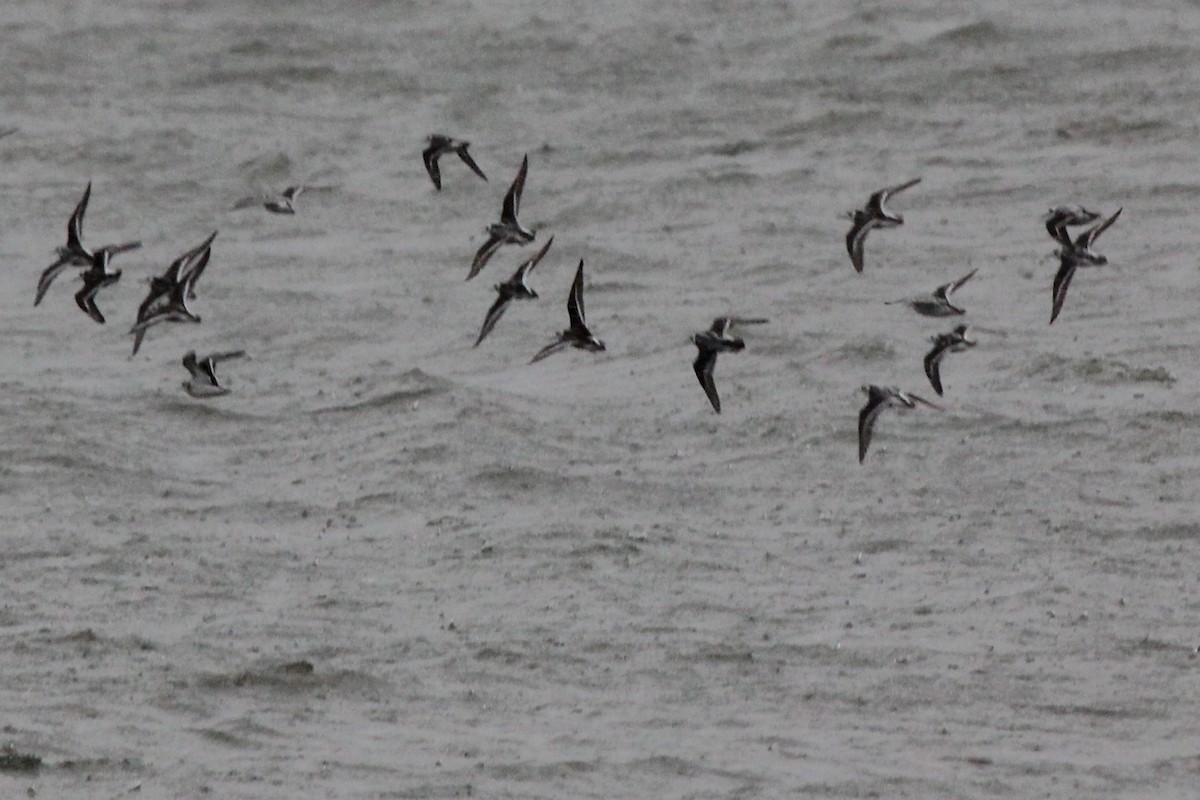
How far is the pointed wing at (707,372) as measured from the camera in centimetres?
1554

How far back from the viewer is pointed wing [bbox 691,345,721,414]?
15.5 meters

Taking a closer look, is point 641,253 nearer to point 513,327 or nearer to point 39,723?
point 513,327

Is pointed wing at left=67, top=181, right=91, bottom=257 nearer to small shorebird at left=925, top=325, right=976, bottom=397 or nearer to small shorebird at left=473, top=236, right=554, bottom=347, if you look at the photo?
small shorebird at left=473, top=236, right=554, bottom=347

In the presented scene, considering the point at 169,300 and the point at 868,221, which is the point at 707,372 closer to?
the point at 868,221

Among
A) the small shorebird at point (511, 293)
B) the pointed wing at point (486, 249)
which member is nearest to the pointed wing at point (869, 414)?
the small shorebird at point (511, 293)

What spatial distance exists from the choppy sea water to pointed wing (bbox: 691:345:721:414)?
1.00 m

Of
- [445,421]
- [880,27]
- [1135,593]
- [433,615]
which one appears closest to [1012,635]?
[1135,593]

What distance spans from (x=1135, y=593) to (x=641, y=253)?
23.8ft

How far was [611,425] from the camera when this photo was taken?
59.6 ft

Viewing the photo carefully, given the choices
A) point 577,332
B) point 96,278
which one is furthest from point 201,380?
point 577,332

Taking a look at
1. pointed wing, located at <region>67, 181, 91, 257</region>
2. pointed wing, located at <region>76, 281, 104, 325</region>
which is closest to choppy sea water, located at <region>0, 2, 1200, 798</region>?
pointed wing, located at <region>76, 281, 104, 325</region>

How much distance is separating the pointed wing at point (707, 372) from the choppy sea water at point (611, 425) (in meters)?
1.00

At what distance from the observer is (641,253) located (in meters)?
21.4

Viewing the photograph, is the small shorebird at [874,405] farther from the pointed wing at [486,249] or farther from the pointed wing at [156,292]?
the pointed wing at [156,292]
